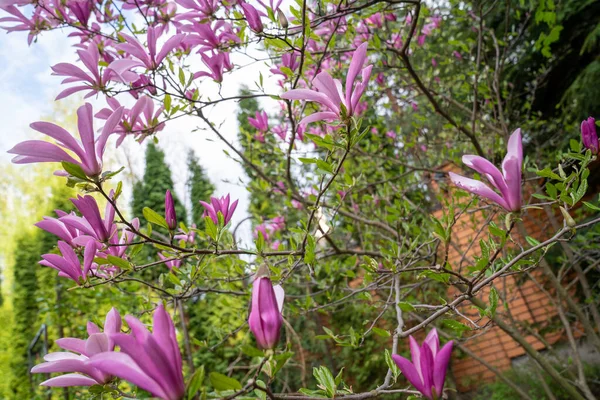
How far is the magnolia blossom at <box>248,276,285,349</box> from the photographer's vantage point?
486 millimetres

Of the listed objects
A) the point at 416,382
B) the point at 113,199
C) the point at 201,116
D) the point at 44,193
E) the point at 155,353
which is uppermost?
the point at 44,193

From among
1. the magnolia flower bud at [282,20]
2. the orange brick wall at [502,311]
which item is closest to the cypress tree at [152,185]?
the orange brick wall at [502,311]

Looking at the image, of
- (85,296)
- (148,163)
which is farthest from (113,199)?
(148,163)

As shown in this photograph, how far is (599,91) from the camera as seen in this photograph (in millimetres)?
3285

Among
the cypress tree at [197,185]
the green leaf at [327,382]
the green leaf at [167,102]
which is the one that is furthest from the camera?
the cypress tree at [197,185]

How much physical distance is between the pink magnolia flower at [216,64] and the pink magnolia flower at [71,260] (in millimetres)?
714

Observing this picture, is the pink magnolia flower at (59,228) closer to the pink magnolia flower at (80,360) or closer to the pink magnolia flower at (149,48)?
the pink magnolia flower at (80,360)

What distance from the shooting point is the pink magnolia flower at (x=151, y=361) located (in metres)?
0.41

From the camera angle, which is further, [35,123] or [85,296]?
[85,296]

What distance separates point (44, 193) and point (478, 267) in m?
13.2

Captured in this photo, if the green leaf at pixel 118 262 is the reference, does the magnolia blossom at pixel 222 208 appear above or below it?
above

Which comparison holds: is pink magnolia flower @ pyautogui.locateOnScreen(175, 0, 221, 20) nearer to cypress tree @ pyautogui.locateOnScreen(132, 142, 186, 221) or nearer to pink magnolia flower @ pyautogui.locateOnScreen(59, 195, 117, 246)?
pink magnolia flower @ pyautogui.locateOnScreen(59, 195, 117, 246)

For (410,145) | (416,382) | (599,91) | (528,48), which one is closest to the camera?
(416,382)

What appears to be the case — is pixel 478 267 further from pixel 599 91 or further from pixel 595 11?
pixel 595 11
